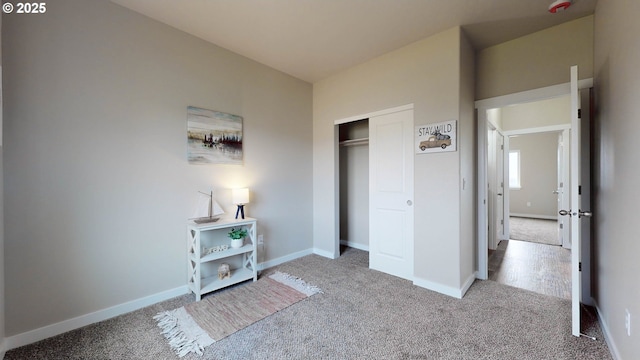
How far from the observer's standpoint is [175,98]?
8.20 feet

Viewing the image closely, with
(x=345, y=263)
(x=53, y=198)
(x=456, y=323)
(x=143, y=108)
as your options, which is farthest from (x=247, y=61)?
(x=456, y=323)

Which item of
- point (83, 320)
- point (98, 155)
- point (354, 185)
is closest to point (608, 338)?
point (354, 185)

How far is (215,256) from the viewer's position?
251 cm

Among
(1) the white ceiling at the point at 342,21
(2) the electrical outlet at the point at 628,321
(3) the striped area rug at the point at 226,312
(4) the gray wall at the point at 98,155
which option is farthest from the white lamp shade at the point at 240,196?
Answer: (2) the electrical outlet at the point at 628,321

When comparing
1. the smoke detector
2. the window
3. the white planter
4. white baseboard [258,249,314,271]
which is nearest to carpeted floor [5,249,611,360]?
the white planter

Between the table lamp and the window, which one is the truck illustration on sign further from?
the window

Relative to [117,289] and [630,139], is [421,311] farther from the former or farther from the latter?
[117,289]

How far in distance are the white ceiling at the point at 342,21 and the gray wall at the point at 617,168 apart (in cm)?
62

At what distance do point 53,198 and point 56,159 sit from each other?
1.00 ft

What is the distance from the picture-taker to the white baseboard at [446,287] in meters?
2.46

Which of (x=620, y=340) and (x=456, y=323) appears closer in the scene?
(x=620, y=340)

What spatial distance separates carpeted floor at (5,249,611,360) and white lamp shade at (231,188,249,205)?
1071 mm

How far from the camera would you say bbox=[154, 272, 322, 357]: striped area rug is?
187cm

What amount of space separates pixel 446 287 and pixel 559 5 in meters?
2.72
